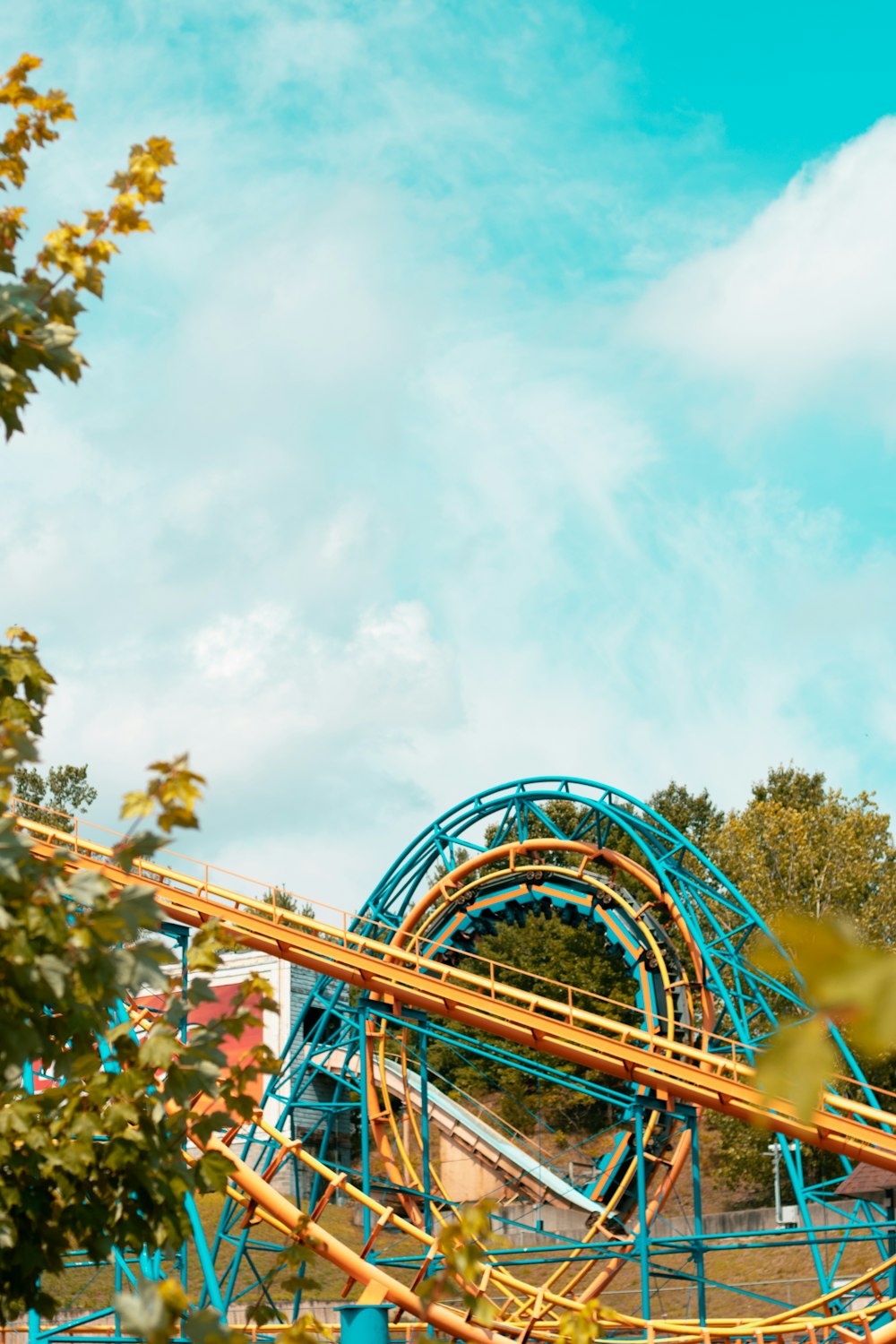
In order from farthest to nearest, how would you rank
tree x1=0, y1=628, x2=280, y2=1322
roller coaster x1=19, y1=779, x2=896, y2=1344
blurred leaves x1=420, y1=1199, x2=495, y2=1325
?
roller coaster x1=19, y1=779, x2=896, y2=1344 → tree x1=0, y1=628, x2=280, y2=1322 → blurred leaves x1=420, y1=1199, x2=495, y2=1325

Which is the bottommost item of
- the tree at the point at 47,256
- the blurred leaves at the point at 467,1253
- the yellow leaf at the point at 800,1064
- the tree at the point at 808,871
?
the blurred leaves at the point at 467,1253

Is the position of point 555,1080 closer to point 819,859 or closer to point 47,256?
point 47,256

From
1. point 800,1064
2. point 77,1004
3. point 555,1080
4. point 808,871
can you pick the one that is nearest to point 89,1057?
point 77,1004

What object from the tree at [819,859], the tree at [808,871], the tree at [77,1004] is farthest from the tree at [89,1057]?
the tree at [819,859]

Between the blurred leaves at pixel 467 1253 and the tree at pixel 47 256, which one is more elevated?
the tree at pixel 47 256

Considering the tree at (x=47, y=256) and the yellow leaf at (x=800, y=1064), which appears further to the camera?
the tree at (x=47, y=256)

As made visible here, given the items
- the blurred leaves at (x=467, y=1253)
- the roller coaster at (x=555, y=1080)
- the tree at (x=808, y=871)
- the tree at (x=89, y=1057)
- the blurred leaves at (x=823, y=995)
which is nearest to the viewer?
the blurred leaves at (x=823, y=995)

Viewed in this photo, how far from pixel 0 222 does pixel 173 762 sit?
8.71ft

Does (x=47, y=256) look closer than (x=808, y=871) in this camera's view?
Yes

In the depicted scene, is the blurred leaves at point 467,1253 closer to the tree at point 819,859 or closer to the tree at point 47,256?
the tree at point 47,256

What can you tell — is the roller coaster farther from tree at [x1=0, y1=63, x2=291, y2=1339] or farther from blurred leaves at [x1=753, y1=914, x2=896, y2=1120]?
blurred leaves at [x1=753, y1=914, x2=896, y2=1120]

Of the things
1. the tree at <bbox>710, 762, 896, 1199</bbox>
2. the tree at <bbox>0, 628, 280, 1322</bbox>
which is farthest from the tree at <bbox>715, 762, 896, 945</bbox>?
the tree at <bbox>0, 628, 280, 1322</bbox>

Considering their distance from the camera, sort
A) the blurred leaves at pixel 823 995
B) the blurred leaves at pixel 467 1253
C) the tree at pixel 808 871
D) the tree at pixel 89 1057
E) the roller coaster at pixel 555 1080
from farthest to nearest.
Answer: the tree at pixel 808 871 < the roller coaster at pixel 555 1080 < the tree at pixel 89 1057 < the blurred leaves at pixel 467 1253 < the blurred leaves at pixel 823 995

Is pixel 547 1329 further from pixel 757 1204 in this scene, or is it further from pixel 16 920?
pixel 757 1204
